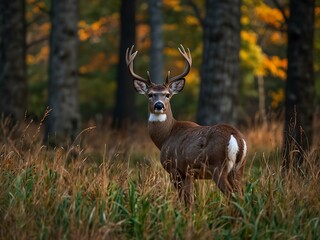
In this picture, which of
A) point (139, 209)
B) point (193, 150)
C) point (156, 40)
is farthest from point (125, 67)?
point (139, 209)

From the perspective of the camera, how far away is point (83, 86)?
30250mm

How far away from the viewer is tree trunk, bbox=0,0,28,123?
15.7 metres

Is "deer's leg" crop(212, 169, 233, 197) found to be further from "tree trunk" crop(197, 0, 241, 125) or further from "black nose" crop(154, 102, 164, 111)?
"tree trunk" crop(197, 0, 241, 125)

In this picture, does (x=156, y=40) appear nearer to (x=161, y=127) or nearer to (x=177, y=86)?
(x=177, y=86)

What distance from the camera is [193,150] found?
25.2ft

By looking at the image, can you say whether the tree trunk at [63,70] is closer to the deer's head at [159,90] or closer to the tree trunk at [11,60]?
the tree trunk at [11,60]

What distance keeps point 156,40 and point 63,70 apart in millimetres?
7252

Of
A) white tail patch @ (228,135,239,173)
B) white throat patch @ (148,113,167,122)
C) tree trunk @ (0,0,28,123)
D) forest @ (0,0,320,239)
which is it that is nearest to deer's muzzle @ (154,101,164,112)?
white throat patch @ (148,113,167,122)

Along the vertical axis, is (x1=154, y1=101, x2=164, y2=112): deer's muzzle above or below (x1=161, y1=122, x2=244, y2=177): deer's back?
above

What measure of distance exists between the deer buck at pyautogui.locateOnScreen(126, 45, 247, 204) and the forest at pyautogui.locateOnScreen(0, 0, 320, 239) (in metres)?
0.19

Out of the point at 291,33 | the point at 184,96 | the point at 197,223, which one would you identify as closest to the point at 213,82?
the point at 291,33

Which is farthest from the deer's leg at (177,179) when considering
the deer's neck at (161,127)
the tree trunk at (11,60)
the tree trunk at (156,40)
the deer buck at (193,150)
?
the tree trunk at (156,40)

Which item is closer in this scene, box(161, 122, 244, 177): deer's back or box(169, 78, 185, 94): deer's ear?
box(161, 122, 244, 177): deer's back

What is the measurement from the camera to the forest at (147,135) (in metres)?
6.40
